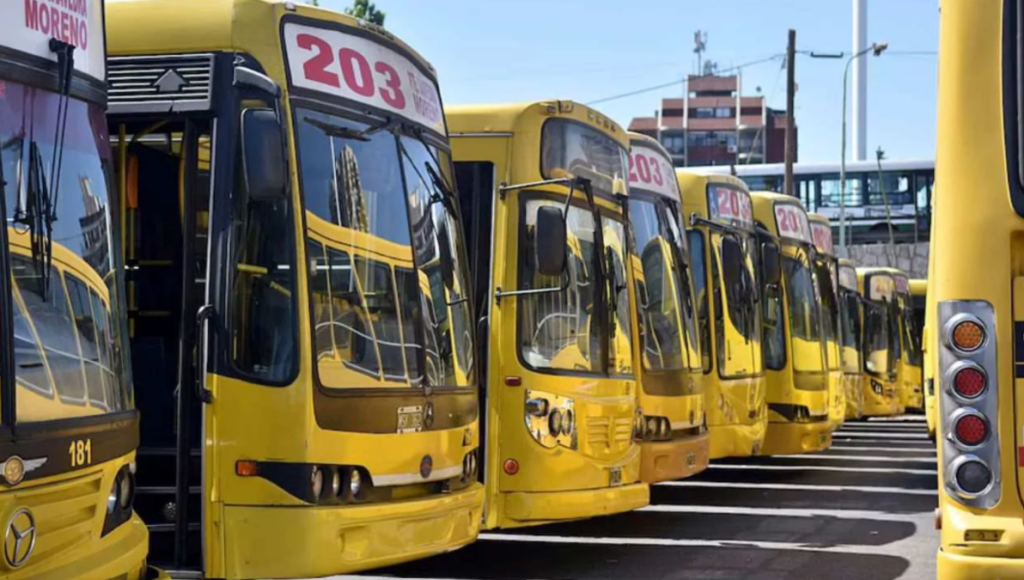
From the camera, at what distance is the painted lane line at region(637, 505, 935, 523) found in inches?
578

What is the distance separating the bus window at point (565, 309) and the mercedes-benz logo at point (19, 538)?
5.57 metres

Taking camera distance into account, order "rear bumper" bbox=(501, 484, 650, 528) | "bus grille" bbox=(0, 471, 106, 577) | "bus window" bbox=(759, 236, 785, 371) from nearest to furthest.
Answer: "bus grille" bbox=(0, 471, 106, 577)
"rear bumper" bbox=(501, 484, 650, 528)
"bus window" bbox=(759, 236, 785, 371)

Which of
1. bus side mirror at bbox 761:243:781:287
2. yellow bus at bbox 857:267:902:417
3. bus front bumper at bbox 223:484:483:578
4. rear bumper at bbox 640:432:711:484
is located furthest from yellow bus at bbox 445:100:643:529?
yellow bus at bbox 857:267:902:417

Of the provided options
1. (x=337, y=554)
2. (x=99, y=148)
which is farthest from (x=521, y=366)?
(x=99, y=148)

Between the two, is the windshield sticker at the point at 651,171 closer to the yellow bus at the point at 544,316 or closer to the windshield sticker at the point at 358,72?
the yellow bus at the point at 544,316

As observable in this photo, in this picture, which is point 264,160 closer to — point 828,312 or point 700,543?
point 700,543

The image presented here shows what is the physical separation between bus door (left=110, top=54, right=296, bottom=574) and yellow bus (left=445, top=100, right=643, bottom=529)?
2681 mm

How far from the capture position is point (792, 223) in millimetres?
19953

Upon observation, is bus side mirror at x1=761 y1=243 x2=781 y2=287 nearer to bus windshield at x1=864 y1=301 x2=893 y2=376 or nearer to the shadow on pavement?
the shadow on pavement

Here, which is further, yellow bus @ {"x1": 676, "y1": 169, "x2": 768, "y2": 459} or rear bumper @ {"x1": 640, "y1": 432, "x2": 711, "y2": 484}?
yellow bus @ {"x1": 676, "y1": 169, "x2": 768, "y2": 459}

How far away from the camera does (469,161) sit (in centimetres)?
1100

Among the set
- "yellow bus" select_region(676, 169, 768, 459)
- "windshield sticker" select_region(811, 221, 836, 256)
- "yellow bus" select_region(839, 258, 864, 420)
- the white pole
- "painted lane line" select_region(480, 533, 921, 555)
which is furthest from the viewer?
the white pole

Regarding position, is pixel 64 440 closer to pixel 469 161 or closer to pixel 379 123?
pixel 379 123

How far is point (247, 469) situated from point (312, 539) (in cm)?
46
